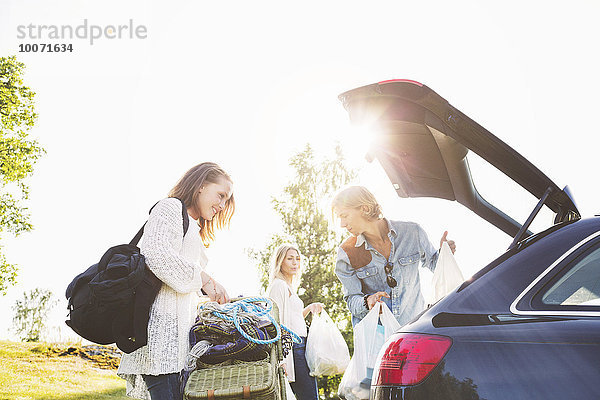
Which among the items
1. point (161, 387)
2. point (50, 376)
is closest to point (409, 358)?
point (161, 387)

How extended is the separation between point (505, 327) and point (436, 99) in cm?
108

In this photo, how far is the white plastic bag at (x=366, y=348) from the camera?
3.36m

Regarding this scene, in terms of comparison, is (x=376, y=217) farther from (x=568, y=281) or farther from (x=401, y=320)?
(x=568, y=281)

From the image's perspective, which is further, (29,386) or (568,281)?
(29,386)

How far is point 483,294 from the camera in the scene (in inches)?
71.2

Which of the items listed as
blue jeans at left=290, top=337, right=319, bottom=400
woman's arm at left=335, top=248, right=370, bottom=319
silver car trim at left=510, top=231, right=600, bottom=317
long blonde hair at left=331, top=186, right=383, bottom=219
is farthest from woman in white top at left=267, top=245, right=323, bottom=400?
silver car trim at left=510, top=231, right=600, bottom=317

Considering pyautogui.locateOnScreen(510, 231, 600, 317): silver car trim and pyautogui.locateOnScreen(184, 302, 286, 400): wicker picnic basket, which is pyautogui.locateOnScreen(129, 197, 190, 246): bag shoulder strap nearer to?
pyautogui.locateOnScreen(184, 302, 286, 400): wicker picnic basket

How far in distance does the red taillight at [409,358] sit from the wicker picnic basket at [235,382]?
80cm

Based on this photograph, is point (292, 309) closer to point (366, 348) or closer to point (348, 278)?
point (348, 278)

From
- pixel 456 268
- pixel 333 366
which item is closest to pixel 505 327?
pixel 456 268

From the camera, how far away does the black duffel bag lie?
241 centimetres

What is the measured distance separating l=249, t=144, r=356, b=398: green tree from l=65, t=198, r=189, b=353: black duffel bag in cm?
1493

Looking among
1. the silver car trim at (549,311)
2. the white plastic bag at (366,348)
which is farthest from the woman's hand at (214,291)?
the silver car trim at (549,311)

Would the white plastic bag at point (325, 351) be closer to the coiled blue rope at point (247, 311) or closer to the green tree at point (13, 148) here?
the coiled blue rope at point (247, 311)
